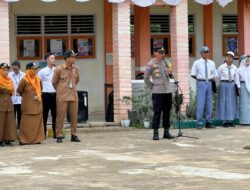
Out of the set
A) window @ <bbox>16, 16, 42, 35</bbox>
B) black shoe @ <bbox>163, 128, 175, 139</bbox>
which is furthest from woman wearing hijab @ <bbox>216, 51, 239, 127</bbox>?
window @ <bbox>16, 16, 42, 35</bbox>

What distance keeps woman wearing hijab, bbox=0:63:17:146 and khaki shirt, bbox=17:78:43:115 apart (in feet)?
0.76

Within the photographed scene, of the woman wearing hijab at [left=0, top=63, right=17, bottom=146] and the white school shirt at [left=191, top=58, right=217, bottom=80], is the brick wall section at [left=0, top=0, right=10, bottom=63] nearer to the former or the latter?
the woman wearing hijab at [left=0, top=63, right=17, bottom=146]

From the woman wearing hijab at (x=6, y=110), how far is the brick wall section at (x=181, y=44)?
5.54 m

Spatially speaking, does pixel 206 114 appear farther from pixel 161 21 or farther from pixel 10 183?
pixel 10 183

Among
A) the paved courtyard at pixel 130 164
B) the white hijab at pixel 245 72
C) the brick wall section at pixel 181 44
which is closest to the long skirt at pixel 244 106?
the white hijab at pixel 245 72

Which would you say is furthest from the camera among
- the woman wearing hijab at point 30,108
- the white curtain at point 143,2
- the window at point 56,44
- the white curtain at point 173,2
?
the window at point 56,44

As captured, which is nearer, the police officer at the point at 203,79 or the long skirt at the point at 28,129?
the long skirt at the point at 28,129

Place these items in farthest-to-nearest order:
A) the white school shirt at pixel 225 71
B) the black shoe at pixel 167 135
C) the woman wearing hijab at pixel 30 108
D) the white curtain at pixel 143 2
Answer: the white curtain at pixel 143 2, the white school shirt at pixel 225 71, the black shoe at pixel 167 135, the woman wearing hijab at pixel 30 108

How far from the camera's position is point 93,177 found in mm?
9172

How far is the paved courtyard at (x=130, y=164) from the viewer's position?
8.62 meters

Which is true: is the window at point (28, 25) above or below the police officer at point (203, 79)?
above

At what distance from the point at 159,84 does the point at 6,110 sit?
315 centimetres

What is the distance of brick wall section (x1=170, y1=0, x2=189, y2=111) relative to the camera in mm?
17578

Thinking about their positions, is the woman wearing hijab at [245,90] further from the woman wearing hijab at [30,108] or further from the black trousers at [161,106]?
the woman wearing hijab at [30,108]
